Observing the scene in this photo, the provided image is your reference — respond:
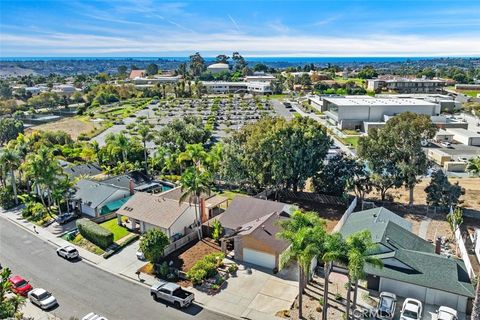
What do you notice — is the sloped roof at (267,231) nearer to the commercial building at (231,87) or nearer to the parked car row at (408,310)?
the parked car row at (408,310)

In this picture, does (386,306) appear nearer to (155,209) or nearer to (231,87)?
(155,209)

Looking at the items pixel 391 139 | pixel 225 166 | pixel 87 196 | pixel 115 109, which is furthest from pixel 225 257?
pixel 115 109

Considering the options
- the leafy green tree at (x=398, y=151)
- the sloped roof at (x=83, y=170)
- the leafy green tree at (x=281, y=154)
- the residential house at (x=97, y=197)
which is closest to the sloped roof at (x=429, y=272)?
the leafy green tree at (x=398, y=151)

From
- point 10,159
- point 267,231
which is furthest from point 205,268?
point 10,159

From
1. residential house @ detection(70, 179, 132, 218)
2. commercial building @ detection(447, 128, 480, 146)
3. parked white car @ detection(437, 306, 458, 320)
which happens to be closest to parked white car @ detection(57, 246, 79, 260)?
residential house @ detection(70, 179, 132, 218)

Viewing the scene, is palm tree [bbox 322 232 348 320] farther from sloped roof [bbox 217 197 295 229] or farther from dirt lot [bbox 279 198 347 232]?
dirt lot [bbox 279 198 347 232]

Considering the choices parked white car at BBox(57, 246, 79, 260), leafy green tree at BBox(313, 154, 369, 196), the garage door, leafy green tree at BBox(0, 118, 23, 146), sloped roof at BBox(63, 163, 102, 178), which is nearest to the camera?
the garage door
